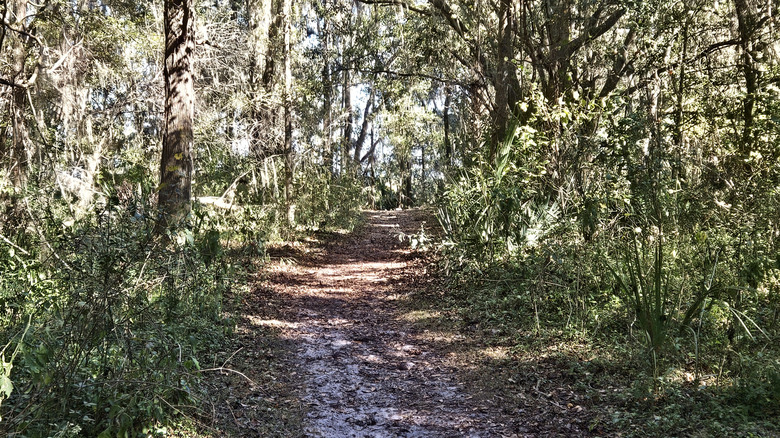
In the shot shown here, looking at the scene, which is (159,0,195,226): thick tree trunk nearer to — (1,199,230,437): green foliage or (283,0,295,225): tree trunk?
(1,199,230,437): green foliage

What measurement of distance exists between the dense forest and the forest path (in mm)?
745

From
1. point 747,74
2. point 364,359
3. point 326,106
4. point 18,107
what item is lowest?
point 364,359

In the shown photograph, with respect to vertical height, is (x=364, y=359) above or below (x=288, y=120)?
below

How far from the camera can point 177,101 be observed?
298 inches

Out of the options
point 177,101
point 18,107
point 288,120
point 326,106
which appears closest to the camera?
point 177,101

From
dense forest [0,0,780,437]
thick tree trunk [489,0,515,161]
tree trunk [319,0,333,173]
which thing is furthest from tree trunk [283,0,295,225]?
thick tree trunk [489,0,515,161]

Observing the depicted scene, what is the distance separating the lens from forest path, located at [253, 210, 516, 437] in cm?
424

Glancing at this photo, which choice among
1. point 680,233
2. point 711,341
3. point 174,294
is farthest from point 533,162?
point 174,294

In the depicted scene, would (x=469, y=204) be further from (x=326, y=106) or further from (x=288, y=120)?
(x=326, y=106)

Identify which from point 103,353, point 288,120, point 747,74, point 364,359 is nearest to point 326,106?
point 288,120

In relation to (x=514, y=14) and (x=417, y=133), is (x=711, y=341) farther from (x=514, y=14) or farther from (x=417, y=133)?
(x=417, y=133)

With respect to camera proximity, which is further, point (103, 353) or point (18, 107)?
point (18, 107)

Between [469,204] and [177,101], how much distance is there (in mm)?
4665

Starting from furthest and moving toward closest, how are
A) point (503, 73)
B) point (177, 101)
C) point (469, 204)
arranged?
point (503, 73), point (469, 204), point (177, 101)
